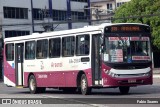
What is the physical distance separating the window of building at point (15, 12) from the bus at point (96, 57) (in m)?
48.5

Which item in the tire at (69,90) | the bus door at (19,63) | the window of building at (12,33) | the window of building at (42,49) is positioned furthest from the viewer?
the window of building at (12,33)

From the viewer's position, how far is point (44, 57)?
27.9 meters

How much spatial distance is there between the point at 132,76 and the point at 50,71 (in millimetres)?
5569

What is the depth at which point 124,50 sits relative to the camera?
2341 centimetres

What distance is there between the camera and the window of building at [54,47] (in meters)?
26.6

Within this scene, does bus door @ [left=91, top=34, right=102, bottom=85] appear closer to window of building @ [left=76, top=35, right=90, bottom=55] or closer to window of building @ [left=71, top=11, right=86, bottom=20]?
window of building @ [left=76, top=35, right=90, bottom=55]

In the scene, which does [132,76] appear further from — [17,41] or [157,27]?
[157,27]

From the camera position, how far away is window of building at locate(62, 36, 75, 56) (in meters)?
25.5

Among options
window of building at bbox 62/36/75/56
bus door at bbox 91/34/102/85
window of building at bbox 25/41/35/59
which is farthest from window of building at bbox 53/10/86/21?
bus door at bbox 91/34/102/85

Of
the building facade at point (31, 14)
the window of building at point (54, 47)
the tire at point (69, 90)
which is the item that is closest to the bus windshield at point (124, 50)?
the window of building at point (54, 47)

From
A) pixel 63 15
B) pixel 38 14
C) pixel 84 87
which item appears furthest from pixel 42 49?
pixel 63 15

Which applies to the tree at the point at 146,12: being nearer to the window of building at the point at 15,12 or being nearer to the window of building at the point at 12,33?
the window of building at the point at 12,33

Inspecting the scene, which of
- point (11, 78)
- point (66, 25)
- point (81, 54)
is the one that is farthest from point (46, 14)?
point (81, 54)

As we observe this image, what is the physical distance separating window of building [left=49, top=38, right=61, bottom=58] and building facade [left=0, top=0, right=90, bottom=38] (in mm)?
44381
